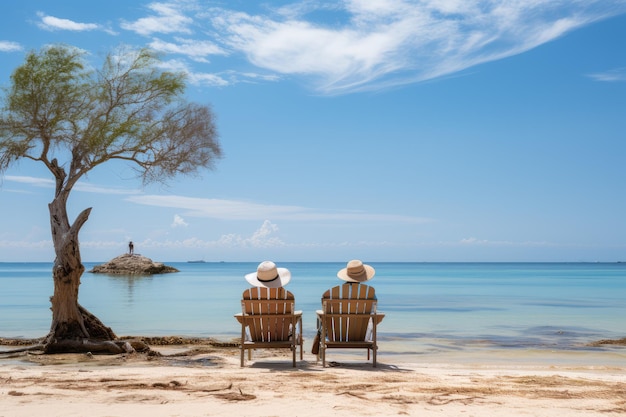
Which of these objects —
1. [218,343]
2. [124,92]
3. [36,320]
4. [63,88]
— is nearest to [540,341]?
[218,343]

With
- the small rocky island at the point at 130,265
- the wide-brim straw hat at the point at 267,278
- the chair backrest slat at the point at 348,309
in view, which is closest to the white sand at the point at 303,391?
the chair backrest slat at the point at 348,309

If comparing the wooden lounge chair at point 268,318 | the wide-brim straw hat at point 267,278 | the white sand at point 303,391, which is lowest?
the white sand at point 303,391

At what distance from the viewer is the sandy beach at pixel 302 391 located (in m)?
5.22

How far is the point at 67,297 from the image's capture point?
10078 mm

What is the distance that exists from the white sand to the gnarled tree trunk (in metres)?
1.45

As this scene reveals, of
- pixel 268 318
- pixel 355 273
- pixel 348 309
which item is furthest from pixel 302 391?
pixel 355 273

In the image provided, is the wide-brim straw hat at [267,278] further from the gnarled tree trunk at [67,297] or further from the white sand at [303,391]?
the gnarled tree trunk at [67,297]

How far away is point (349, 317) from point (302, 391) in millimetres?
2502

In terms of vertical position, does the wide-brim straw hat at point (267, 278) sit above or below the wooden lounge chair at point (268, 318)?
above

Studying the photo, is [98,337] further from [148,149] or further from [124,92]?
[124,92]

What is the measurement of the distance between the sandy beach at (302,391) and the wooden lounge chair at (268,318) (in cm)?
32

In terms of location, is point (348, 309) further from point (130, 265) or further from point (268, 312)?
point (130, 265)

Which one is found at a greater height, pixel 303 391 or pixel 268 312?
pixel 268 312

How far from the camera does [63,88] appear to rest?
1019 cm
